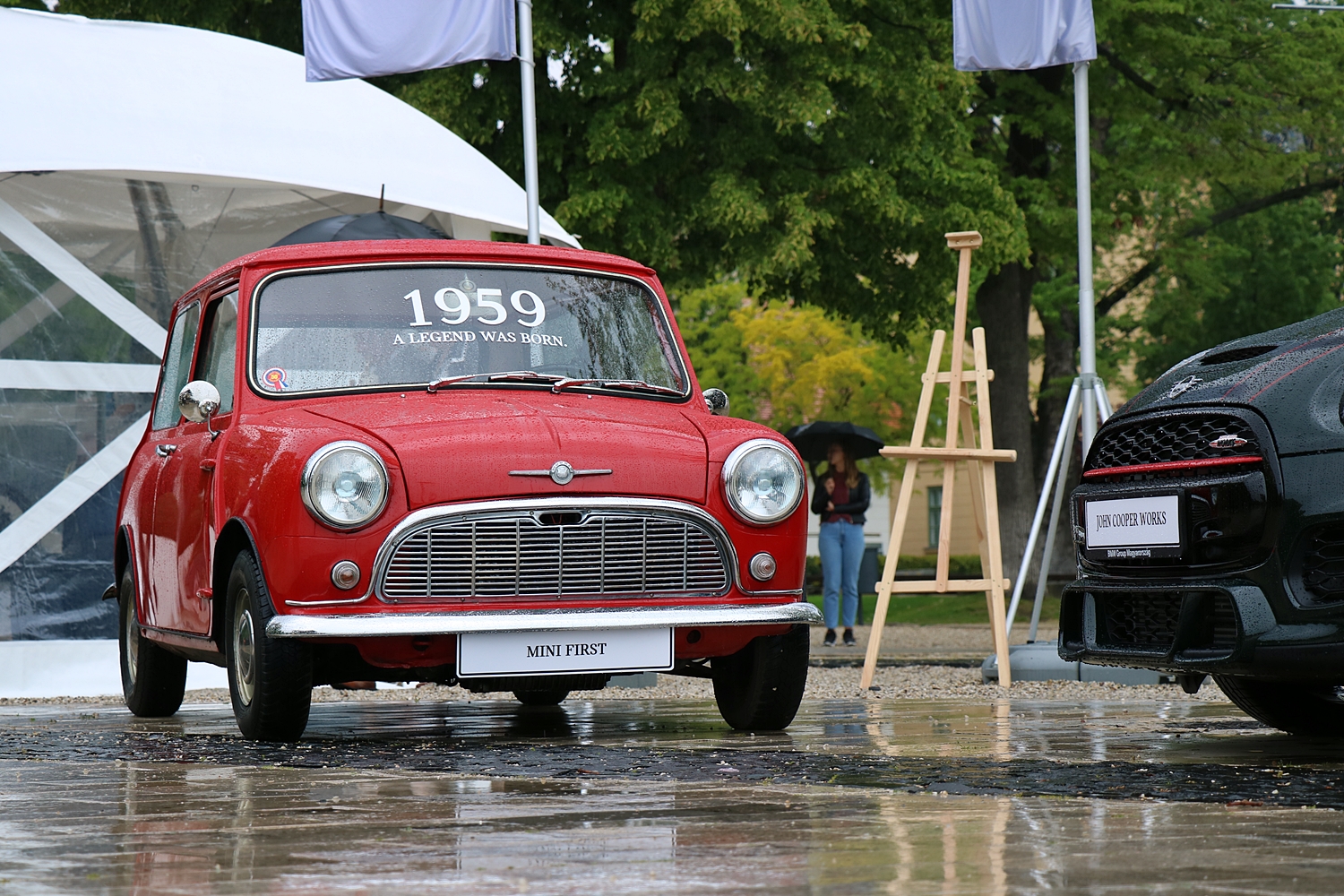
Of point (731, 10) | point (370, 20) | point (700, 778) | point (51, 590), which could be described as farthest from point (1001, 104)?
point (700, 778)

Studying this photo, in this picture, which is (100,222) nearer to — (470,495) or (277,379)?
(277,379)

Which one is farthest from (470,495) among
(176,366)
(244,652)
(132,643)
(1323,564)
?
(132,643)

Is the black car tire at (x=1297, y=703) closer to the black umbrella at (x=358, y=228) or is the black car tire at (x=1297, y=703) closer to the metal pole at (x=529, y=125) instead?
Result: the metal pole at (x=529, y=125)

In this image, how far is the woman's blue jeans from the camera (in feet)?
62.2

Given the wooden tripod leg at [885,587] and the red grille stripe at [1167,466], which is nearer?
the red grille stripe at [1167,466]

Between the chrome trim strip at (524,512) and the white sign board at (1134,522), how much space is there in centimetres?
137

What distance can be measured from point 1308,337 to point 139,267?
8.49 metres

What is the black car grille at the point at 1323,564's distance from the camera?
6.09 meters

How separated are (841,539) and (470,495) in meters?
12.1

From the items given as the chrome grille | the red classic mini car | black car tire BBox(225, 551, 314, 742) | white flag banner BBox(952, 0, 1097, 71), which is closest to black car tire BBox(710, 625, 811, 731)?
the red classic mini car

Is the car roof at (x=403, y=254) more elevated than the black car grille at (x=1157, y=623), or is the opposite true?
the car roof at (x=403, y=254)

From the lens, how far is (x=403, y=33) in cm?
1338

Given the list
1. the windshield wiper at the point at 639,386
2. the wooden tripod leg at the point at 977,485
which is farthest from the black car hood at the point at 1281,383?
the wooden tripod leg at the point at 977,485

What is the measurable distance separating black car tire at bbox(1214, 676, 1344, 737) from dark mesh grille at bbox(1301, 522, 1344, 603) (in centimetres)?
128
